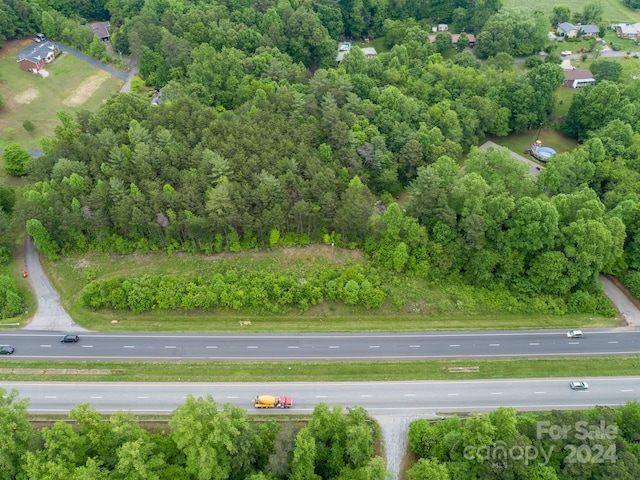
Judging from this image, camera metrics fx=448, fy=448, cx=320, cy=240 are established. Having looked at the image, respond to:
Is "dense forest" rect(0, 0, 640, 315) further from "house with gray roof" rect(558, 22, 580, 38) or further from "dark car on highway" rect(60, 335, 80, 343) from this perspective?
"house with gray roof" rect(558, 22, 580, 38)

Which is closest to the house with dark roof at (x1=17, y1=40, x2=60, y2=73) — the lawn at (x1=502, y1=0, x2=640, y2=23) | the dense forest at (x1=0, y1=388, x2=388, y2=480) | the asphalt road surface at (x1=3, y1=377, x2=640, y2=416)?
the asphalt road surface at (x1=3, y1=377, x2=640, y2=416)

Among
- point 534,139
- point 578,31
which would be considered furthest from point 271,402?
point 578,31

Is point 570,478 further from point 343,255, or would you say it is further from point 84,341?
point 84,341

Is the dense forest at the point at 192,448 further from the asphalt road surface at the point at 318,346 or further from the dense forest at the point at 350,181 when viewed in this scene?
the dense forest at the point at 350,181

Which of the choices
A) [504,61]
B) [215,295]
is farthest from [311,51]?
[215,295]

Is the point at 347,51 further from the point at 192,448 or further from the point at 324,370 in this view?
the point at 192,448
